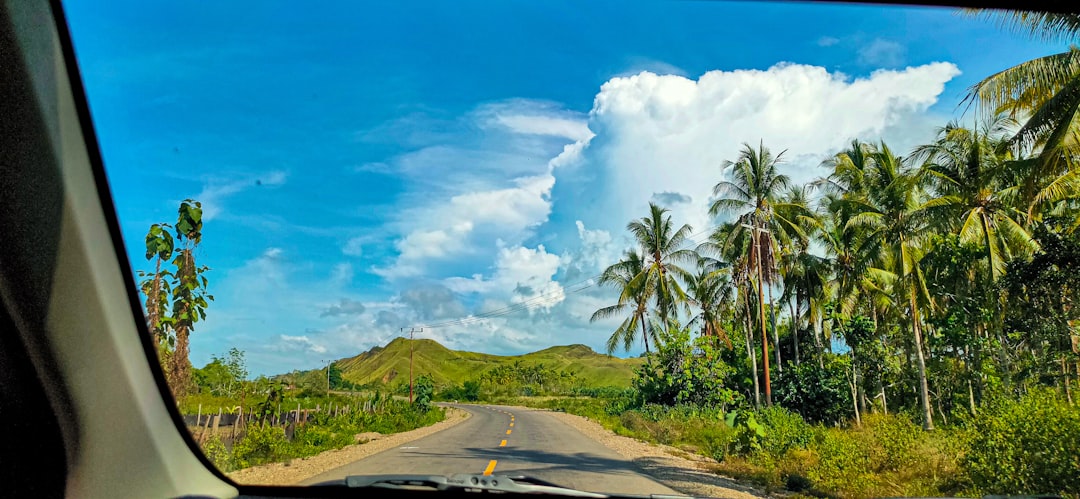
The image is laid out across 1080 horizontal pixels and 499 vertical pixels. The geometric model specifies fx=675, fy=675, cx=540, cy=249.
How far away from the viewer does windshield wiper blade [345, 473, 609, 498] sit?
2.87 meters

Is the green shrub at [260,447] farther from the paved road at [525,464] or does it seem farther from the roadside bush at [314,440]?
the paved road at [525,464]

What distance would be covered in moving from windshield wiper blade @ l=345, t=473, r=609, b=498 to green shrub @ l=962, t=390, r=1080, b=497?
22.4 feet

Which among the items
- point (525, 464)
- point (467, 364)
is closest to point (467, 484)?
point (525, 464)

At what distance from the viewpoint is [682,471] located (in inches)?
474

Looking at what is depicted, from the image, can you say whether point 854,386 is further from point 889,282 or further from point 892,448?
point 892,448

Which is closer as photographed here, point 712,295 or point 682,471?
point 682,471

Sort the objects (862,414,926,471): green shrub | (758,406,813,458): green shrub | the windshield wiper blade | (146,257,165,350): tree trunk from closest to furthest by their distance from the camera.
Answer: the windshield wiper blade, (146,257,165,350): tree trunk, (862,414,926,471): green shrub, (758,406,813,458): green shrub

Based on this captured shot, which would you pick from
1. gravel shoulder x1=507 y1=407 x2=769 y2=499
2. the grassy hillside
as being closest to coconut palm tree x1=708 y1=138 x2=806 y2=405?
gravel shoulder x1=507 y1=407 x2=769 y2=499

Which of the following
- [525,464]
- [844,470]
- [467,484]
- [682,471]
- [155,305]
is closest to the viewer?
[467,484]

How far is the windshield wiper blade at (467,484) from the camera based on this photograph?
2.87 meters

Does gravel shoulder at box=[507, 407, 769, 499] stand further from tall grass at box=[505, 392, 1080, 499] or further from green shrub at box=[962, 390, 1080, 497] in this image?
green shrub at box=[962, 390, 1080, 497]

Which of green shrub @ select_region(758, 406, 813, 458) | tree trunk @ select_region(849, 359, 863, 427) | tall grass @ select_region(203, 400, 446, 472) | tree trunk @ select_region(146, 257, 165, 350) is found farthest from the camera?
tree trunk @ select_region(849, 359, 863, 427)

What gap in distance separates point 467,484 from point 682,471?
10011 mm

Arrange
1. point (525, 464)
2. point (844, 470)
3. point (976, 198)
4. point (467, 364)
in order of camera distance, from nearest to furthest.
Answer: point (844, 470) → point (525, 464) → point (976, 198) → point (467, 364)
